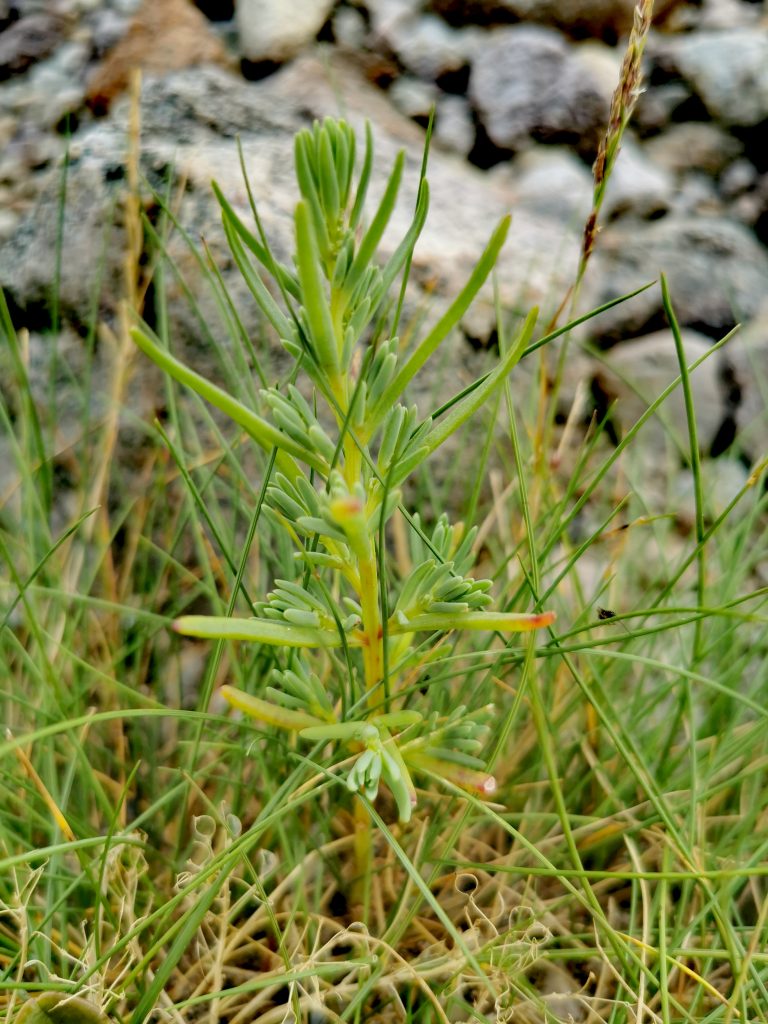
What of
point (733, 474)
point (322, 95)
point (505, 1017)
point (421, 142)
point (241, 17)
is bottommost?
point (733, 474)

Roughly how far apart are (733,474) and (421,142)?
1.13m

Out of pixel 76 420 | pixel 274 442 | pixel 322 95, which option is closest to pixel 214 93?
pixel 322 95

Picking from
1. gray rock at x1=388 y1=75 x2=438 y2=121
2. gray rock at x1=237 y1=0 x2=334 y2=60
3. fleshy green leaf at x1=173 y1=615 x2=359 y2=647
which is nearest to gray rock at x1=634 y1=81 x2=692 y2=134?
gray rock at x1=388 y1=75 x2=438 y2=121

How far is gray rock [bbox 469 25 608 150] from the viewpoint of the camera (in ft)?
7.23

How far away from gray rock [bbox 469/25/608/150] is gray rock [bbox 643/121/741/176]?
20 cm

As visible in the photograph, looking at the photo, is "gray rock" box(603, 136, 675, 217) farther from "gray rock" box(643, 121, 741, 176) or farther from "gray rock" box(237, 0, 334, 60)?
"gray rock" box(237, 0, 334, 60)

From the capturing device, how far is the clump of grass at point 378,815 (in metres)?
0.71

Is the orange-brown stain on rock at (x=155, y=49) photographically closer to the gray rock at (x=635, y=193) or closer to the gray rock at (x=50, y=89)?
the gray rock at (x=50, y=89)

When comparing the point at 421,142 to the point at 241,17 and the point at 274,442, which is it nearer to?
the point at 241,17

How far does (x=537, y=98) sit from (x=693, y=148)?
0.45 meters

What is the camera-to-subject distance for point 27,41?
2242mm

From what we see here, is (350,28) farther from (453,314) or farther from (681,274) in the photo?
(453,314)

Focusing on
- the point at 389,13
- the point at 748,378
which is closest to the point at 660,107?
the point at 389,13

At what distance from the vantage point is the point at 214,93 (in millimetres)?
1700
